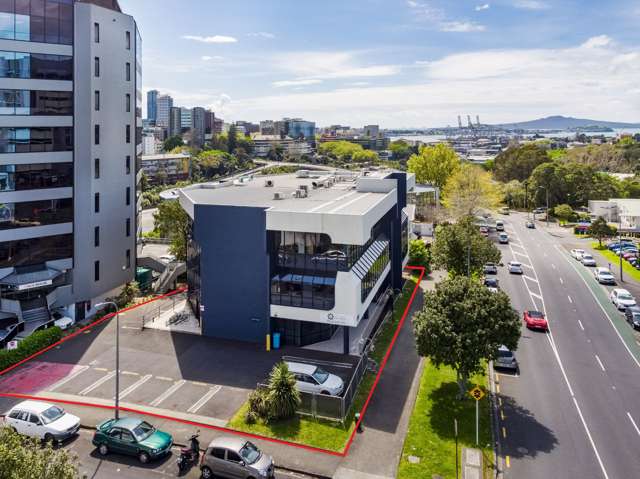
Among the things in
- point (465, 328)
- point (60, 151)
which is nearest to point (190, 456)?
point (465, 328)

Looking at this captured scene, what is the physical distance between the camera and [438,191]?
10012cm

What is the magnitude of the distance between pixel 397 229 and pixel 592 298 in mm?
20770

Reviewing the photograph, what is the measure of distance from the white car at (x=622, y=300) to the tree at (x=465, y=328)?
24575 mm

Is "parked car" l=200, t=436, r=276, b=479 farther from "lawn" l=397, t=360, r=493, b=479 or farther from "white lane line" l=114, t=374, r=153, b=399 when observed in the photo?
"white lane line" l=114, t=374, r=153, b=399

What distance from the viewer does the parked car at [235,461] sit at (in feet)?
70.5

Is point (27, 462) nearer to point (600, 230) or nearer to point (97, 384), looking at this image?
point (97, 384)

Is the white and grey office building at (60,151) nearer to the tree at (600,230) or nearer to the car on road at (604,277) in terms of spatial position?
the car on road at (604,277)

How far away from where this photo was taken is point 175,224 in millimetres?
57844

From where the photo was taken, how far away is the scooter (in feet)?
74.4

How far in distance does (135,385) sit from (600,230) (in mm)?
76322

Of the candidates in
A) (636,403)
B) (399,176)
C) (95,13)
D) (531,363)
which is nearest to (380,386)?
(531,363)

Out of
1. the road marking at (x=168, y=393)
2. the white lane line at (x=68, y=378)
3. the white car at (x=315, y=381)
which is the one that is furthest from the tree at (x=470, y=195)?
the white lane line at (x=68, y=378)

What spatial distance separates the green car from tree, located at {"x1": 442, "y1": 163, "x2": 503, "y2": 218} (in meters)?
70.6

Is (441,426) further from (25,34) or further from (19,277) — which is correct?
(25,34)
